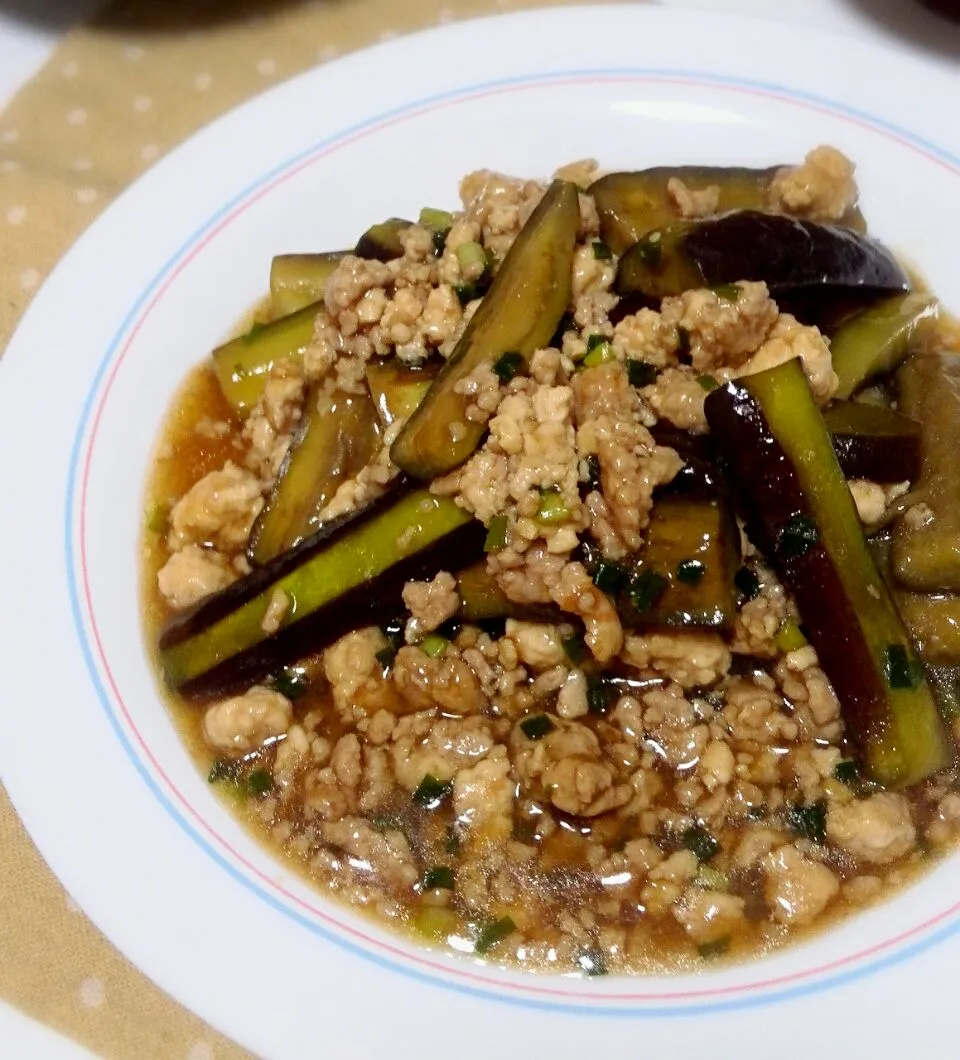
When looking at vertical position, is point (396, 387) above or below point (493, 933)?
above

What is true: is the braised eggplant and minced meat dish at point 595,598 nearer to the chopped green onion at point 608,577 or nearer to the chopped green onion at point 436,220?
the chopped green onion at point 608,577

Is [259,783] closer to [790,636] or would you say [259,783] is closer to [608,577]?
[608,577]

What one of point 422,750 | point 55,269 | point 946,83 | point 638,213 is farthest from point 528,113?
point 422,750

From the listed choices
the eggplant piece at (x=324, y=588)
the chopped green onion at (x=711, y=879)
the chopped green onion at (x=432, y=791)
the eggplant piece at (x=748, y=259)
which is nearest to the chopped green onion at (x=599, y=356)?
the eggplant piece at (x=748, y=259)

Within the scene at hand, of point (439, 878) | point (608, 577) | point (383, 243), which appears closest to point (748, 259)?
point (608, 577)

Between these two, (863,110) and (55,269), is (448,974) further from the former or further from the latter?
(863,110)

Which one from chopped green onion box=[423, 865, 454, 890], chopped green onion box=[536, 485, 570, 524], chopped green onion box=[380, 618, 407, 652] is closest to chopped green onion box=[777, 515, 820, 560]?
chopped green onion box=[536, 485, 570, 524]
